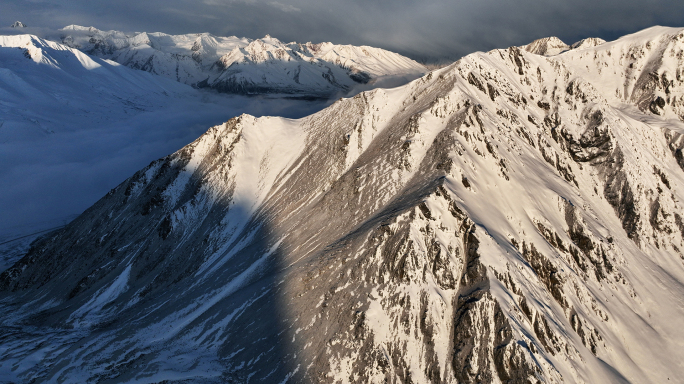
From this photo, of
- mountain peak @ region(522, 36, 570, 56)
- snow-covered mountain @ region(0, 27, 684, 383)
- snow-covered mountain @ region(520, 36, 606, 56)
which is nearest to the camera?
snow-covered mountain @ region(0, 27, 684, 383)

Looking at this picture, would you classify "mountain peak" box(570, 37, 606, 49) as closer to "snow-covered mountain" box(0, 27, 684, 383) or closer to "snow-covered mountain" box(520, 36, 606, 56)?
"snow-covered mountain" box(520, 36, 606, 56)

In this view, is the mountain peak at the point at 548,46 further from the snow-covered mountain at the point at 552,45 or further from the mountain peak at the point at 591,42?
the mountain peak at the point at 591,42

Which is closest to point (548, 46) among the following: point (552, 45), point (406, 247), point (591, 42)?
point (552, 45)

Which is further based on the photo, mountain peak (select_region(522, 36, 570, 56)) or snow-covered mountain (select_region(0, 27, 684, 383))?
mountain peak (select_region(522, 36, 570, 56))

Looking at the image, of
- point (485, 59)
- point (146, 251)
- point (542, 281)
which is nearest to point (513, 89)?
point (485, 59)

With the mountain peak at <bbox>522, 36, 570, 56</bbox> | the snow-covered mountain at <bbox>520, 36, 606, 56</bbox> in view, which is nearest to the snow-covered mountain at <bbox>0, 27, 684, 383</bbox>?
the snow-covered mountain at <bbox>520, 36, 606, 56</bbox>

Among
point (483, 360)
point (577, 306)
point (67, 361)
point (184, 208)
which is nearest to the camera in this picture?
→ point (483, 360)

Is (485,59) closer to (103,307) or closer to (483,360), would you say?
(483,360)

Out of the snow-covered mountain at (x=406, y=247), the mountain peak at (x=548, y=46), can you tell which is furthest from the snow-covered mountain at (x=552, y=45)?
the snow-covered mountain at (x=406, y=247)

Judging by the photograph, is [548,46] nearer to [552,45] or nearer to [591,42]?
[552,45]
